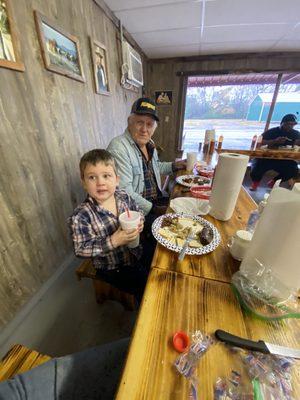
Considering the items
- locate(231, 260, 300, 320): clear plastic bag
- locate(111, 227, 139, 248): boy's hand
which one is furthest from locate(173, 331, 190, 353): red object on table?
locate(111, 227, 139, 248): boy's hand

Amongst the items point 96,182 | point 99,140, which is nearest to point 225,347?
point 96,182

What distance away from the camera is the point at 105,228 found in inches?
36.5

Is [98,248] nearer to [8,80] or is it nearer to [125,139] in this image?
[125,139]

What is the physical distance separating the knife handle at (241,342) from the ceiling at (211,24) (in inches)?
109

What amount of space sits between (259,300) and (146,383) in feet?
1.15

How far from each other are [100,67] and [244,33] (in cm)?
218

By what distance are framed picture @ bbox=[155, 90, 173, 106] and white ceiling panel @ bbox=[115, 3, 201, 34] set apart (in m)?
1.52

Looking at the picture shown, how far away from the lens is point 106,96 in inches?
87.2

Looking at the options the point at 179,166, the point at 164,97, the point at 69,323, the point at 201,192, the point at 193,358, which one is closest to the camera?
the point at 193,358

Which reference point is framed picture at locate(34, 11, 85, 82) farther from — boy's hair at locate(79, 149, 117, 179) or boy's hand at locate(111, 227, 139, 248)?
boy's hand at locate(111, 227, 139, 248)

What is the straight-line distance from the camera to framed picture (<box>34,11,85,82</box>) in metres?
1.19

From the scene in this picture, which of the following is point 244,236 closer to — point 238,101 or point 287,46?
point 287,46

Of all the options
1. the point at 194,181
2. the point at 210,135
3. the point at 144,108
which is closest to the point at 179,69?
the point at 210,135

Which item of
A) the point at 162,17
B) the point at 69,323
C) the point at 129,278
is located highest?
the point at 162,17
